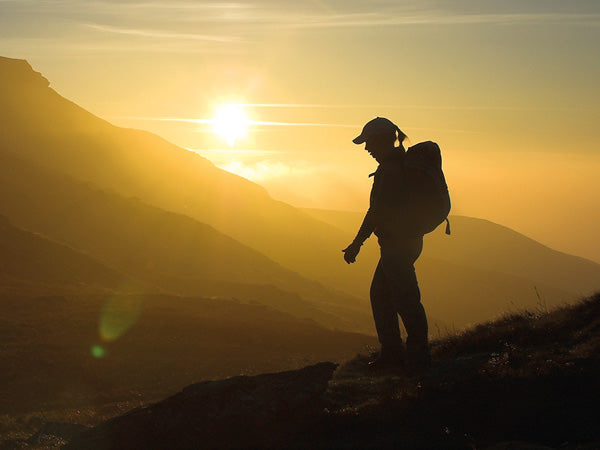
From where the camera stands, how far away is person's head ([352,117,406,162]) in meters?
6.46

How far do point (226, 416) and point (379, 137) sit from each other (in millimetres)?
3028

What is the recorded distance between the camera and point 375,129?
6.46 metres

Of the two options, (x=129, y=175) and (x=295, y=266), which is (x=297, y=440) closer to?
(x=295, y=266)

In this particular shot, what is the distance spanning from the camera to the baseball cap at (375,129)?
6457 millimetres

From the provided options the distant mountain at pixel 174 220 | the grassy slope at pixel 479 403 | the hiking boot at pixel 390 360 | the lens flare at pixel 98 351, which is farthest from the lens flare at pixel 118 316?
the distant mountain at pixel 174 220

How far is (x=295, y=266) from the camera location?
94.6 meters

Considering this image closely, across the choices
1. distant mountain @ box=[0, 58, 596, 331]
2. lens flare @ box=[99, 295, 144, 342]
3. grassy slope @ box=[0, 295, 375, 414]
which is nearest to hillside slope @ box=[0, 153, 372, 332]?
distant mountain @ box=[0, 58, 596, 331]

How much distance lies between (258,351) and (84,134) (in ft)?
296

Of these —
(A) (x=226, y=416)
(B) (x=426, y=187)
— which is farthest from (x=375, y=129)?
(A) (x=226, y=416)

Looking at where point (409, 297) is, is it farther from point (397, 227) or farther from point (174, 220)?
point (174, 220)

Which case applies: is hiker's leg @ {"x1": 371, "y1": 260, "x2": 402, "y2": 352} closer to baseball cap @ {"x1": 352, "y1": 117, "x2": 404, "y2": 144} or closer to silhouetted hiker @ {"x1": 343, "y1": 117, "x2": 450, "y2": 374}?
silhouetted hiker @ {"x1": 343, "y1": 117, "x2": 450, "y2": 374}

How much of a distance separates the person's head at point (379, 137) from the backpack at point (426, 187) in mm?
253

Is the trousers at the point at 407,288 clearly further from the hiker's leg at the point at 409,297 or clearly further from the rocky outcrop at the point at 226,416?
the rocky outcrop at the point at 226,416

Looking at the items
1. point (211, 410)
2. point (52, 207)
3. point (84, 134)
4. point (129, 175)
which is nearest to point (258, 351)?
point (211, 410)
